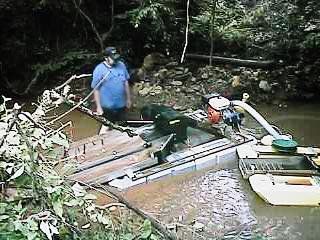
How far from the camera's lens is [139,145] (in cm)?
693

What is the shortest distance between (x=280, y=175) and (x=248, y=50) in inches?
188

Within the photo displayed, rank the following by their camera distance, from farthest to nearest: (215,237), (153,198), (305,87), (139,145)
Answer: (305,87)
(139,145)
(153,198)
(215,237)

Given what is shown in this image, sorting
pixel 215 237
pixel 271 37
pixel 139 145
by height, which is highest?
pixel 271 37

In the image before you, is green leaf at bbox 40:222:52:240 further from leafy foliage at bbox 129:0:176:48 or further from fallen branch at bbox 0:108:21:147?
leafy foliage at bbox 129:0:176:48

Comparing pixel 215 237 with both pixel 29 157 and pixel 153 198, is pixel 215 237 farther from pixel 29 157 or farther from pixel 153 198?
pixel 29 157

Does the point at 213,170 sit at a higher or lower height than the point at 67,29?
lower

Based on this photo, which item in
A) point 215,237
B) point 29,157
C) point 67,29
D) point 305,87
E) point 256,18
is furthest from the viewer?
point 67,29

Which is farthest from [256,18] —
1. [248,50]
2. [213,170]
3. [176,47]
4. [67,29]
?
[213,170]

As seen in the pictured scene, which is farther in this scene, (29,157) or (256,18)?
(256,18)

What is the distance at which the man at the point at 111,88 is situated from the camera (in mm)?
7281

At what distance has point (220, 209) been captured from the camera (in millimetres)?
6254

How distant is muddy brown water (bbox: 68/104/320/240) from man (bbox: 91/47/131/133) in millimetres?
1238

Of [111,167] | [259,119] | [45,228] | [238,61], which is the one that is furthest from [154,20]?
[45,228]

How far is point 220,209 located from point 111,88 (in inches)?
81.5
